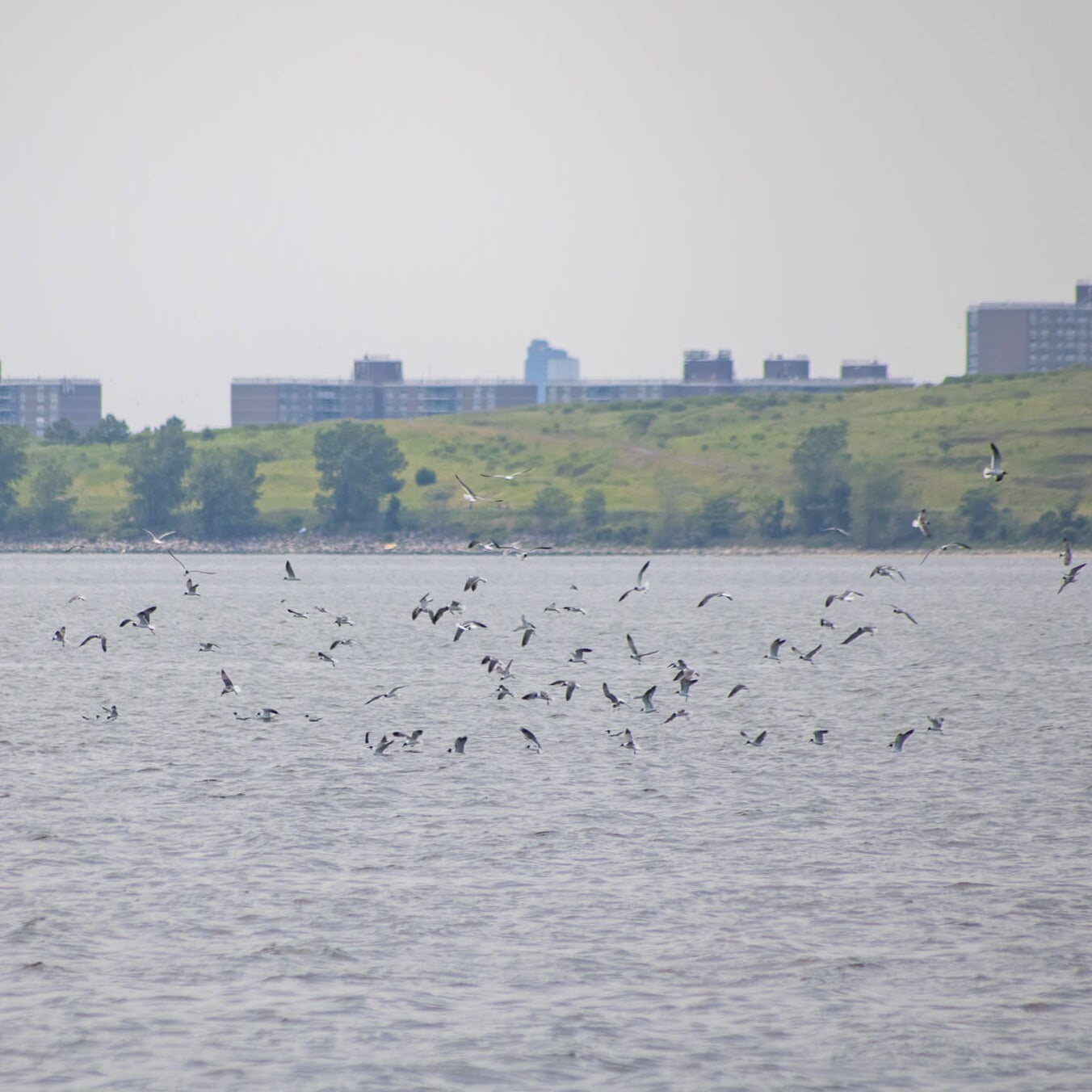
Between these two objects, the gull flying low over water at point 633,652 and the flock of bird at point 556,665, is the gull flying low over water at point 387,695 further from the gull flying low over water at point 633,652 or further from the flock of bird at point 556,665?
the gull flying low over water at point 633,652

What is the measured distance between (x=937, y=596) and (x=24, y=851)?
115348 millimetres

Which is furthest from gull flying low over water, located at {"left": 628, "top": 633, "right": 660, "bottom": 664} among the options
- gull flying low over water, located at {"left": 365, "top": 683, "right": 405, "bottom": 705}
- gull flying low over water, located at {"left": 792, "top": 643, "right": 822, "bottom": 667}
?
gull flying low over water, located at {"left": 365, "top": 683, "right": 405, "bottom": 705}

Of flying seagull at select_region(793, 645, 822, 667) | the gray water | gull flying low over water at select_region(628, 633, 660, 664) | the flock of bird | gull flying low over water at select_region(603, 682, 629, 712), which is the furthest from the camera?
flying seagull at select_region(793, 645, 822, 667)

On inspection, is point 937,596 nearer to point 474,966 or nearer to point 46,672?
point 46,672

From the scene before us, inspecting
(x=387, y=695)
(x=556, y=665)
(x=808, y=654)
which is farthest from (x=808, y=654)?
(x=556, y=665)

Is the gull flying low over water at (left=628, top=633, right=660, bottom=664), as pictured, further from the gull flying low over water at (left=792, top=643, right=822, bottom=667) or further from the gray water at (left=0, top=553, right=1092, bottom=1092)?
the gull flying low over water at (left=792, top=643, right=822, bottom=667)

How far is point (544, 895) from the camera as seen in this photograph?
25.0 metres

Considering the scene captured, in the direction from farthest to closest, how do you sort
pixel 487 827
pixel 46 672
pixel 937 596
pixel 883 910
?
pixel 937 596, pixel 46 672, pixel 487 827, pixel 883 910

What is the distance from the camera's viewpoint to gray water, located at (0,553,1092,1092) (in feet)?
61.6

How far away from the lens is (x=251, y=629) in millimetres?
94875

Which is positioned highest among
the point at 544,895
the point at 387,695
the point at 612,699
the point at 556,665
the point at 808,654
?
the point at 808,654

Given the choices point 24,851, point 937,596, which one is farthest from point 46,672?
point 937,596

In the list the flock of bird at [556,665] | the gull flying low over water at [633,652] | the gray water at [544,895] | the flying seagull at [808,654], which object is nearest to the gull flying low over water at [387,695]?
the flock of bird at [556,665]

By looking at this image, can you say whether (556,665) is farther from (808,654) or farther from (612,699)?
(612,699)
